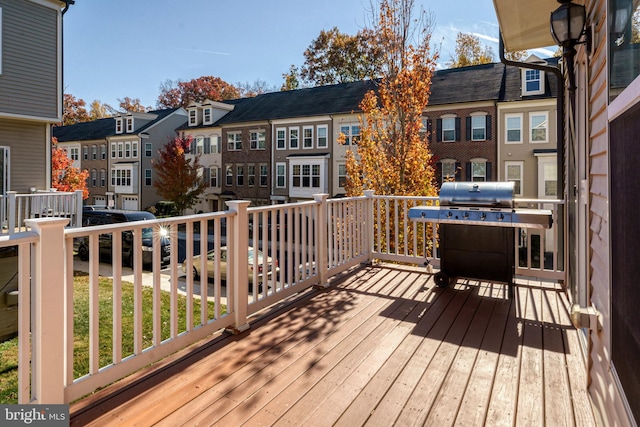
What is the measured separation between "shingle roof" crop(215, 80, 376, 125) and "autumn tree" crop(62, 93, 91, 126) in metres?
19.2

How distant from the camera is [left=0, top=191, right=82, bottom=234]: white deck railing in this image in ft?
26.3

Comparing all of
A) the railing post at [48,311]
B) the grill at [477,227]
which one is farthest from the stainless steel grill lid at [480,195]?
the railing post at [48,311]

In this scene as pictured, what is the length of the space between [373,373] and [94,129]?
34.3 metres

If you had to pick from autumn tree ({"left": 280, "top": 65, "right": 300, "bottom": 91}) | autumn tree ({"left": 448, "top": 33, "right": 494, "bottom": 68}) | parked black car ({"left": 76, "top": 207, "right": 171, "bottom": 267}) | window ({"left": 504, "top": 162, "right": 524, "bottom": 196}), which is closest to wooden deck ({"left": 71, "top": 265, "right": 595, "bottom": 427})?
parked black car ({"left": 76, "top": 207, "right": 171, "bottom": 267})

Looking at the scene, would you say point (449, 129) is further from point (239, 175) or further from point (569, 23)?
point (569, 23)

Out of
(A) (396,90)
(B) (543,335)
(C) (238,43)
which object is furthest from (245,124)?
(B) (543,335)

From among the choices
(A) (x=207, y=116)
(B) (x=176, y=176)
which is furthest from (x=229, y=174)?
(A) (x=207, y=116)

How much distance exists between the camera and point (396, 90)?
28.0 ft

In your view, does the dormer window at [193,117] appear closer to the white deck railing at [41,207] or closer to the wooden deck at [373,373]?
the white deck railing at [41,207]

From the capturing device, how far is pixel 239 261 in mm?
2855

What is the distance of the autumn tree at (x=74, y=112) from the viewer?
34197mm

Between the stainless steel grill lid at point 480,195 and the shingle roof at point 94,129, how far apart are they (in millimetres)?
27476

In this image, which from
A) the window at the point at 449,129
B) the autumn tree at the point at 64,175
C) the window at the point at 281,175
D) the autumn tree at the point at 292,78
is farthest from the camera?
the autumn tree at the point at 292,78

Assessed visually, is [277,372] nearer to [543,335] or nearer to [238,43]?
[543,335]
